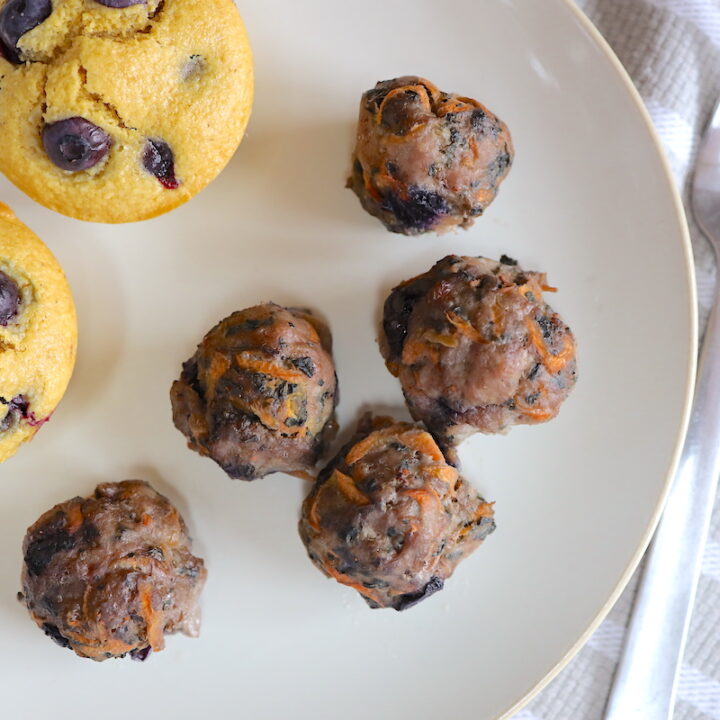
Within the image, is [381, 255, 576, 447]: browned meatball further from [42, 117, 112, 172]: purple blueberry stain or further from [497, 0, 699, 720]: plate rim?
[42, 117, 112, 172]: purple blueberry stain

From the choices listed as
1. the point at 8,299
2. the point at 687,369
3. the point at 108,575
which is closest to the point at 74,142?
the point at 8,299

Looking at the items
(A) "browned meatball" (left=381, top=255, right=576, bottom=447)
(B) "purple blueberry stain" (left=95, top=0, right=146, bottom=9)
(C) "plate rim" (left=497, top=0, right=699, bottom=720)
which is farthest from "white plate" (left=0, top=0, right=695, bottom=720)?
(B) "purple blueberry stain" (left=95, top=0, right=146, bottom=9)

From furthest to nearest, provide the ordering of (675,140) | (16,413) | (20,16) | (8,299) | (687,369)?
(675,140), (687,369), (16,413), (8,299), (20,16)

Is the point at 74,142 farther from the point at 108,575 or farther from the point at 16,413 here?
the point at 108,575


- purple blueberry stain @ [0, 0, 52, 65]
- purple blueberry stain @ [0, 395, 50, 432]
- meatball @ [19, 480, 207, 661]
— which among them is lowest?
meatball @ [19, 480, 207, 661]

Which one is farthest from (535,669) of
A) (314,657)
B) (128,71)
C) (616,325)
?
(128,71)

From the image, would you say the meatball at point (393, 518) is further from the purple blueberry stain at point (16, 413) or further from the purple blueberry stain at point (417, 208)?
the purple blueberry stain at point (16, 413)

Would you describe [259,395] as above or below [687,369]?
below
